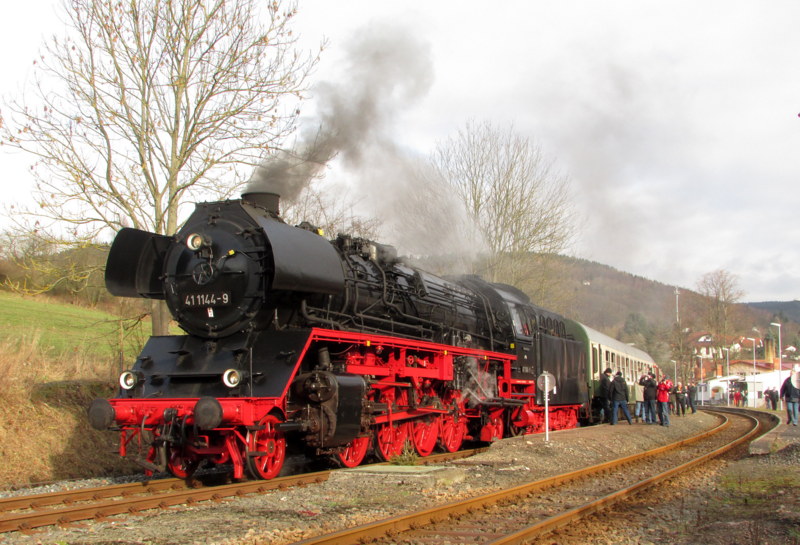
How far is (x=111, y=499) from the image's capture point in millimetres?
7402

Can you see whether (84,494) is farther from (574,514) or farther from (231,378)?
(574,514)

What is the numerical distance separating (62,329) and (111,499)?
13.5 metres

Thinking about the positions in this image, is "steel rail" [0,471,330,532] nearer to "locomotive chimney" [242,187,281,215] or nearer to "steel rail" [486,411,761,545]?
"steel rail" [486,411,761,545]

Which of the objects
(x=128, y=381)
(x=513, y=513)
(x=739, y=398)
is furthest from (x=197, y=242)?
(x=739, y=398)

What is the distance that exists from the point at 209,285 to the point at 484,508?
13.7 ft

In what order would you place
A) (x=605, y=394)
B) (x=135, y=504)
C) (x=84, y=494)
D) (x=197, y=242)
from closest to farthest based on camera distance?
(x=135, y=504) < (x=84, y=494) < (x=197, y=242) < (x=605, y=394)

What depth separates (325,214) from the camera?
20.8 meters

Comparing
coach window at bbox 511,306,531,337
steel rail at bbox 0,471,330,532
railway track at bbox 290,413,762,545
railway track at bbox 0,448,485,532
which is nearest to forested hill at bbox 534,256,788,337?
coach window at bbox 511,306,531,337

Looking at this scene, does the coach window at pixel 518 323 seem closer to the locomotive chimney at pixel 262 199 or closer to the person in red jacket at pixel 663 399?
the person in red jacket at pixel 663 399

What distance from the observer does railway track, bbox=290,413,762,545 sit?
5.55 metres

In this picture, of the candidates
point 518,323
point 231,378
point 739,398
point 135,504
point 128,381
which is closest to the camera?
point 135,504

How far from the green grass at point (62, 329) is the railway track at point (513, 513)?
8.70 metres

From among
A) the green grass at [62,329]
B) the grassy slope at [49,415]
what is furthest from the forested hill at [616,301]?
the grassy slope at [49,415]

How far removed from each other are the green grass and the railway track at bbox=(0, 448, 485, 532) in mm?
5425
